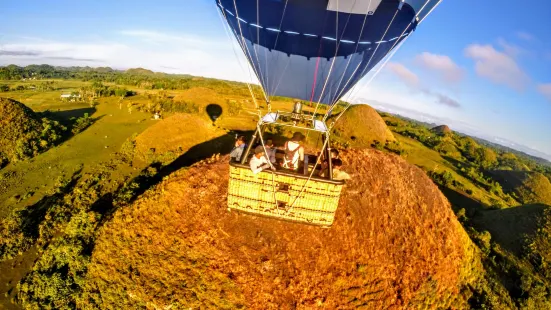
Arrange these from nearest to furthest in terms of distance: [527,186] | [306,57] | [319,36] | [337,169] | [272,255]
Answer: [337,169] < [319,36] < [306,57] < [272,255] < [527,186]

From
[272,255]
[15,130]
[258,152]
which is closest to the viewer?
[258,152]

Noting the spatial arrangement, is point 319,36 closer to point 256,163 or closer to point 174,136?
point 256,163

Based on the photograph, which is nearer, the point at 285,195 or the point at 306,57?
the point at 285,195

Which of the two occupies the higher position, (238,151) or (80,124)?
(238,151)

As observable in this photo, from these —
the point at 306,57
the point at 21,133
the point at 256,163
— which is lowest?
the point at 21,133

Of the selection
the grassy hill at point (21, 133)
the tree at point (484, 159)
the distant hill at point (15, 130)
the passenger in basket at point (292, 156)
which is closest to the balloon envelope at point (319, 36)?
the passenger in basket at point (292, 156)

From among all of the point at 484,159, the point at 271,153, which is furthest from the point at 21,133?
the point at 484,159
